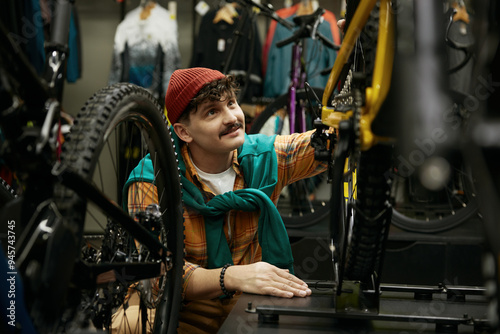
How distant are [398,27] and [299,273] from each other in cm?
157

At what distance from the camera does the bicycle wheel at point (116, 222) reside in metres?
0.76

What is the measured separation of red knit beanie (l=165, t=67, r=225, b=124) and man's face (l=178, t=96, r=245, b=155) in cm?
4

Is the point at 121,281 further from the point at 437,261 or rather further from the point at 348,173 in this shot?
the point at 437,261

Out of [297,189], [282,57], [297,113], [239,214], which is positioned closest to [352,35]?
[239,214]

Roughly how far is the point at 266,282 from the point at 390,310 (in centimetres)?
26

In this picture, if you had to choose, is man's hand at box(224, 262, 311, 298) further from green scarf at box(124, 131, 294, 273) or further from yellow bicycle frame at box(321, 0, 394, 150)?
yellow bicycle frame at box(321, 0, 394, 150)

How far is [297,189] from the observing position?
2.70 metres

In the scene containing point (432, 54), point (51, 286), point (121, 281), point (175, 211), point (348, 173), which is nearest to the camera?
point (432, 54)

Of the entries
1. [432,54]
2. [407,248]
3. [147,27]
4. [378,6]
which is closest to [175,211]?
[378,6]

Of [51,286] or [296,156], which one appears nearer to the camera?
[51,286]

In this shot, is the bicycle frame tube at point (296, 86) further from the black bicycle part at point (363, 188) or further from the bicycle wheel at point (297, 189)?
the black bicycle part at point (363, 188)

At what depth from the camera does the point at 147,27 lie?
345cm

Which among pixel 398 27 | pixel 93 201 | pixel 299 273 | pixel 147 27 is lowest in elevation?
pixel 299 273

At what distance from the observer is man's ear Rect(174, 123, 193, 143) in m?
1.39
